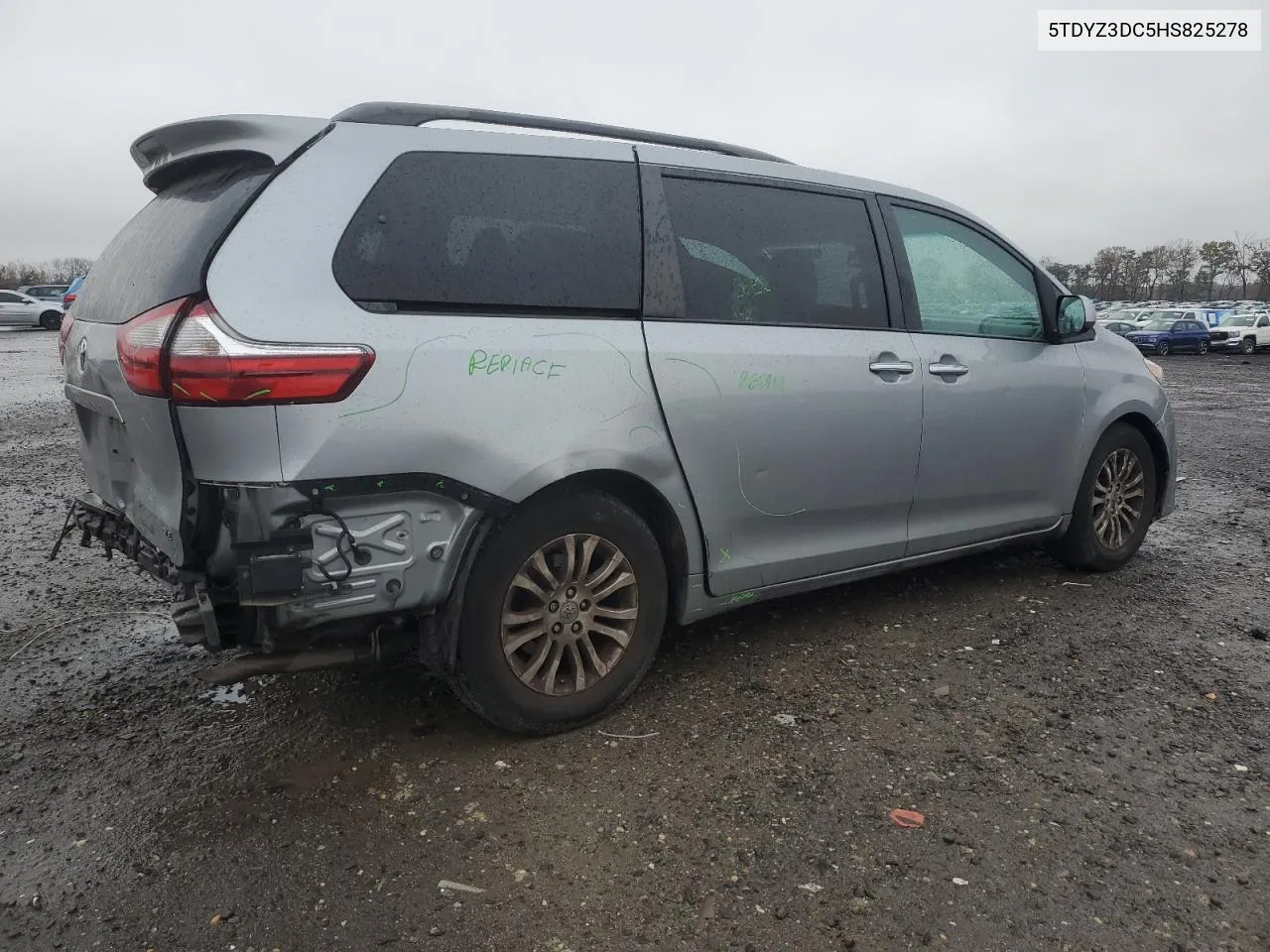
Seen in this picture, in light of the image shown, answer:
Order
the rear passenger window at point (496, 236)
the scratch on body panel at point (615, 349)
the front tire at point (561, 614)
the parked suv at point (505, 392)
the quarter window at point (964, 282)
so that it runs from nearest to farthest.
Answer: the parked suv at point (505, 392)
the rear passenger window at point (496, 236)
the front tire at point (561, 614)
the scratch on body panel at point (615, 349)
the quarter window at point (964, 282)

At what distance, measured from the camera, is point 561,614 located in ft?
9.86

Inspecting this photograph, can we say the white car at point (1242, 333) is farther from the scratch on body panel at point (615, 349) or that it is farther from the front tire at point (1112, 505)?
the scratch on body panel at point (615, 349)

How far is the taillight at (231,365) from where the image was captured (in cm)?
240

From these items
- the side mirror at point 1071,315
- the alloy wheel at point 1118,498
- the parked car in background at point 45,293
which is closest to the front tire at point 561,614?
the side mirror at point 1071,315

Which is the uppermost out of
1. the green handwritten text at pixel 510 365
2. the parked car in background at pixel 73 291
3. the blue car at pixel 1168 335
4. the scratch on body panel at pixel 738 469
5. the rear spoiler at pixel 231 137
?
the rear spoiler at pixel 231 137

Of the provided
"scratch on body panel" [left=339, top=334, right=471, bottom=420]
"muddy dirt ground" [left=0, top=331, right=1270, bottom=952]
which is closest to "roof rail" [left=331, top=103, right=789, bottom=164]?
"scratch on body panel" [left=339, top=334, right=471, bottom=420]

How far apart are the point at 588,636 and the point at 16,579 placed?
11.0ft

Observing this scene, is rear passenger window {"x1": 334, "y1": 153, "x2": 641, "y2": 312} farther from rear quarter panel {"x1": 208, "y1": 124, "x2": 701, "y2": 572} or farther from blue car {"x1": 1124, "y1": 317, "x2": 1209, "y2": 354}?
blue car {"x1": 1124, "y1": 317, "x2": 1209, "y2": 354}

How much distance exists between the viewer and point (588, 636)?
10.2 feet

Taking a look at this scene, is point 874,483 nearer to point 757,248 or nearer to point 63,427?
point 757,248

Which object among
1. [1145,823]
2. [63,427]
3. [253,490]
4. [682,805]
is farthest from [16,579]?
[63,427]

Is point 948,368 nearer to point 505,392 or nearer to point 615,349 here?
point 615,349

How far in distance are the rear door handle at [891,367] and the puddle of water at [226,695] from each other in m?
2.58

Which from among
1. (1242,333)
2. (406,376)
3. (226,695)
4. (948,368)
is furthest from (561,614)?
(1242,333)
